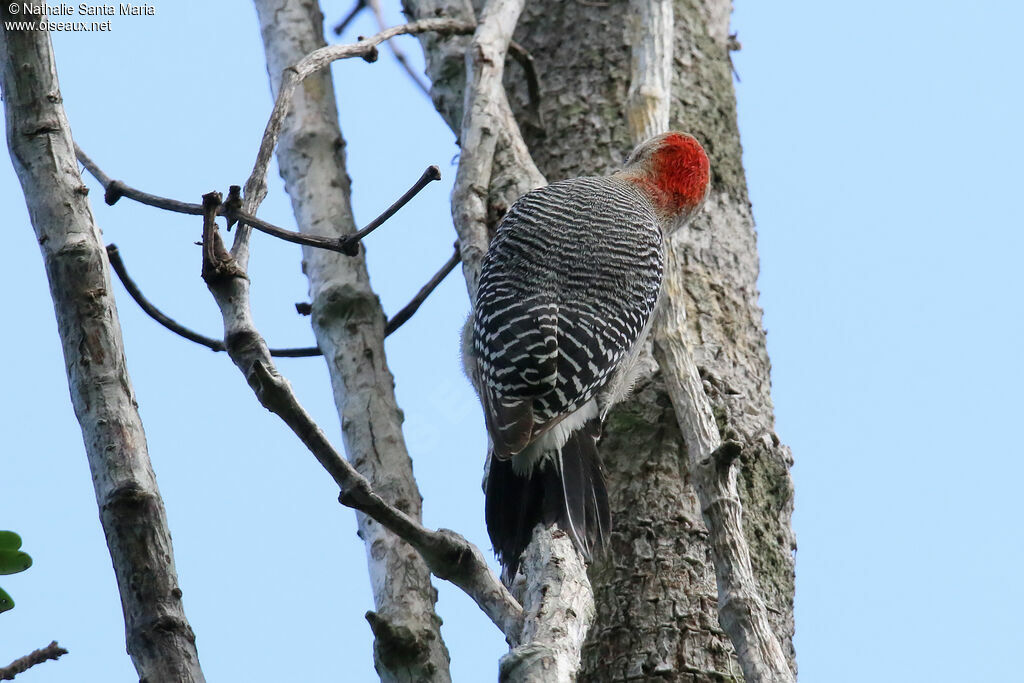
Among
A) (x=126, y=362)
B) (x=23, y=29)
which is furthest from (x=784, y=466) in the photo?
(x=23, y=29)

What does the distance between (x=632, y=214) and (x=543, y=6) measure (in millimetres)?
1390

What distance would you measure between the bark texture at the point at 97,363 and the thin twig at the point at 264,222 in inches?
8.7

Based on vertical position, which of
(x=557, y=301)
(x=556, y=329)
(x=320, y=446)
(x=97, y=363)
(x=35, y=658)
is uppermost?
(x=557, y=301)

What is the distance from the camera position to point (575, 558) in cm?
321

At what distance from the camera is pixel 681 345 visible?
4219 millimetres

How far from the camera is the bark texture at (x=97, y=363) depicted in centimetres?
208

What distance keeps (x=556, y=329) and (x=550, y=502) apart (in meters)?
0.68

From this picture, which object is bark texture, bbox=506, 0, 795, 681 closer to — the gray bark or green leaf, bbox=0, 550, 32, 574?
the gray bark

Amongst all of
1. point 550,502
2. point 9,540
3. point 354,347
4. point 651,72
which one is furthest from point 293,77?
point 9,540

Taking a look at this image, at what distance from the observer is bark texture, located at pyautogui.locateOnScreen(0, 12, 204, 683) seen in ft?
6.82

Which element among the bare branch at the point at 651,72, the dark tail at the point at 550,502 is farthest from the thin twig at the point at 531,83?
the dark tail at the point at 550,502

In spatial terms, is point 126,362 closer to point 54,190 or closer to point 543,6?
point 54,190

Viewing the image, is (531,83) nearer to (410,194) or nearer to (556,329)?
(556,329)

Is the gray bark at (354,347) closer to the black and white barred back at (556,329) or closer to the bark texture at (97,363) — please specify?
A: the black and white barred back at (556,329)
